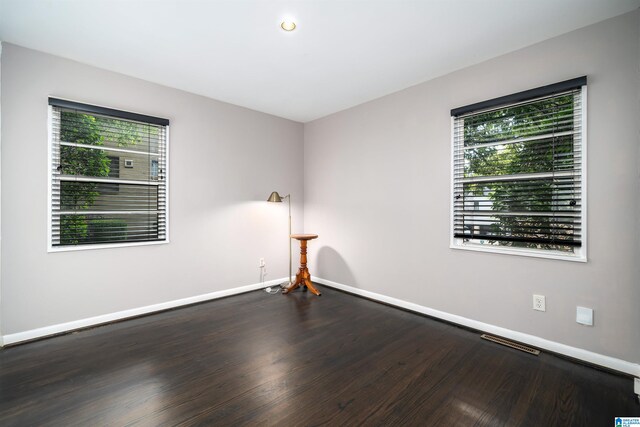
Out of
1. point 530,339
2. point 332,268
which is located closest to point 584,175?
point 530,339

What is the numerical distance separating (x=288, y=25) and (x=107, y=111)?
2.03 meters

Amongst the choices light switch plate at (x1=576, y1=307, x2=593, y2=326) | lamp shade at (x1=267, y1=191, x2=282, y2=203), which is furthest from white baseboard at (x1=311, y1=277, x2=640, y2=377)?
lamp shade at (x1=267, y1=191, x2=282, y2=203)

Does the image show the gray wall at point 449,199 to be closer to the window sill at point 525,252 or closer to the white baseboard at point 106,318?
the window sill at point 525,252

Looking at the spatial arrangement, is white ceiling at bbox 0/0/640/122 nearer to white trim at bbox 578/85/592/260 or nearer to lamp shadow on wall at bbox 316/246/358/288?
white trim at bbox 578/85/592/260

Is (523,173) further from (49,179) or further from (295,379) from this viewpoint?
(49,179)

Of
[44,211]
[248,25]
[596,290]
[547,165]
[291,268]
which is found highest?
[248,25]

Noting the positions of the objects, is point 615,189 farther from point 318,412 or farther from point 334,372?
point 318,412

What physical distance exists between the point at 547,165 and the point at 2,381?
4.29 meters

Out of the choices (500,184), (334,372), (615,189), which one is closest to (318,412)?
(334,372)

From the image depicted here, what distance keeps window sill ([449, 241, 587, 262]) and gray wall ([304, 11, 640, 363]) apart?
49 millimetres

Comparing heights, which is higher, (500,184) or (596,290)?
(500,184)

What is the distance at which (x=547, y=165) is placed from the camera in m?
2.39

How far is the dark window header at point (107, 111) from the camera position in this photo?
267 cm

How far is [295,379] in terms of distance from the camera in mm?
2002
